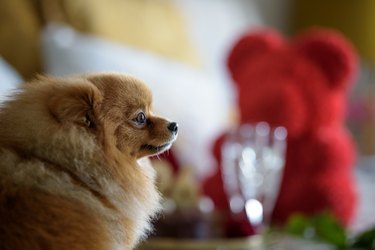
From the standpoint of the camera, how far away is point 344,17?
2.74m

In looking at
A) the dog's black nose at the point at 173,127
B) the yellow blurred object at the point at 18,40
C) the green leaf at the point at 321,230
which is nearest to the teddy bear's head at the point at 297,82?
the green leaf at the point at 321,230

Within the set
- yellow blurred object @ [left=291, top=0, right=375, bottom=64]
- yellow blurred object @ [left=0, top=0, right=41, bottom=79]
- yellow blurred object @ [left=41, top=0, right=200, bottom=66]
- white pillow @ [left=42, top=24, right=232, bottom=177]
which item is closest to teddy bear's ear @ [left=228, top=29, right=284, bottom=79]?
white pillow @ [left=42, top=24, right=232, bottom=177]

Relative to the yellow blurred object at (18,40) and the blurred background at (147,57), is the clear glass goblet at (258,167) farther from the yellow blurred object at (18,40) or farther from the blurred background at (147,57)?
the yellow blurred object at (18,40)

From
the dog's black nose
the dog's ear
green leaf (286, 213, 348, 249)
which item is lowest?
green leaf (286, 213, 348, 249)

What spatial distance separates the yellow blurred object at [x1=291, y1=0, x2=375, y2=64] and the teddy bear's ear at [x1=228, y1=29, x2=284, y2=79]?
143 centimetres

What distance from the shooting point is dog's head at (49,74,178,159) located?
0.43m

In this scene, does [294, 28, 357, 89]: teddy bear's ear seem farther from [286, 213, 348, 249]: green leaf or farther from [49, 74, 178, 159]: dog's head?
[49, 74, 178, 159]: dog's head

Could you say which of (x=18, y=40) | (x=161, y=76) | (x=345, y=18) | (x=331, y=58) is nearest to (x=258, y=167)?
(x=331, y=58)

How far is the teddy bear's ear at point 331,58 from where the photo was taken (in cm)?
122

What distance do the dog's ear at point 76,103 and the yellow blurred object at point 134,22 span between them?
1068 mm

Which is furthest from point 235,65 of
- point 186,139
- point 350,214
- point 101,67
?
point 350,214

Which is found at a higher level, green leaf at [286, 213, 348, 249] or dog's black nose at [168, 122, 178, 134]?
dog's black nose at [168, 122, 178, 134]

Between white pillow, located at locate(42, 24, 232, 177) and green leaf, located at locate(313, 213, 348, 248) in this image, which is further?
white pillow, located at locate(42, 24, 232, 177)

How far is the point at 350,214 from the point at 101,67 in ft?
1.96
